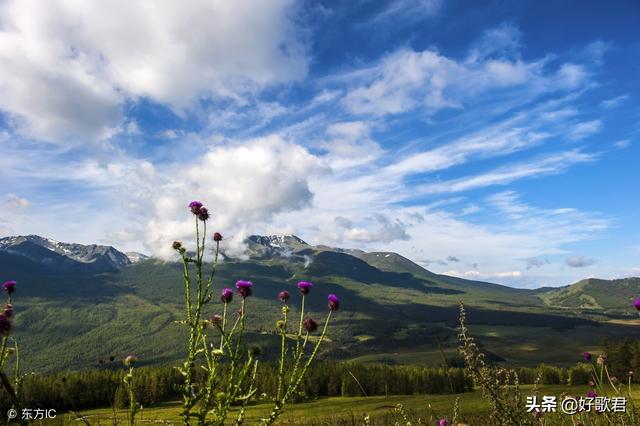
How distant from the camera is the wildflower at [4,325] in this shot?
343 centimetres

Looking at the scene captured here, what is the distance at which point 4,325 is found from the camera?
11.3 feet

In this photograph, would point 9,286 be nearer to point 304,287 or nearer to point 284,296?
point 284,296

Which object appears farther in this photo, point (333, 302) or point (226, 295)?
point (226, 295)

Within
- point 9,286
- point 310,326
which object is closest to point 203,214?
point 310,326

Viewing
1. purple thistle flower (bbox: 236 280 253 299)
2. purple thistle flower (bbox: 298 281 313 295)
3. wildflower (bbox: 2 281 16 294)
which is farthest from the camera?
purple thistle flower (bbox: 298 281 313 295)

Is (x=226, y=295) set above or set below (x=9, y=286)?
below

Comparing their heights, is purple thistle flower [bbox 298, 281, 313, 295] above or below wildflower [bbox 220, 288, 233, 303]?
above

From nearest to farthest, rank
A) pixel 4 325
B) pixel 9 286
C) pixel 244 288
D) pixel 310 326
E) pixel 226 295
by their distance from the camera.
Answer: pixel 4 325
pixel 9 286
pixel 244 288
pixel 310 326
pixel 226 295

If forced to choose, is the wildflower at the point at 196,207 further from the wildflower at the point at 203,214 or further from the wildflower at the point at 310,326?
the wildflower at the point at 310,326

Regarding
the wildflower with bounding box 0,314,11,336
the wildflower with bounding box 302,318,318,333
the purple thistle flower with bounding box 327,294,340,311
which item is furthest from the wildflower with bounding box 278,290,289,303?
the wildflower with bounding box 0,314,11,336

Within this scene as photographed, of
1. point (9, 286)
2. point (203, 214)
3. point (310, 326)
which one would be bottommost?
point (310, 326)

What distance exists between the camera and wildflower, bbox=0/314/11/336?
3.43m

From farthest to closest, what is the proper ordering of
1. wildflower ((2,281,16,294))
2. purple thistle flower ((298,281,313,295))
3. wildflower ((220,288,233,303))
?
wildflower ((220,288,233,303)) < purple thistle flower ((298,281,313,295)) < wildflower ((2,281,16,294))

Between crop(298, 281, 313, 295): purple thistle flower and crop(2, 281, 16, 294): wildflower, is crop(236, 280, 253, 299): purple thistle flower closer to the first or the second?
crop(298, 281, 313, 295): purple thistle flower
